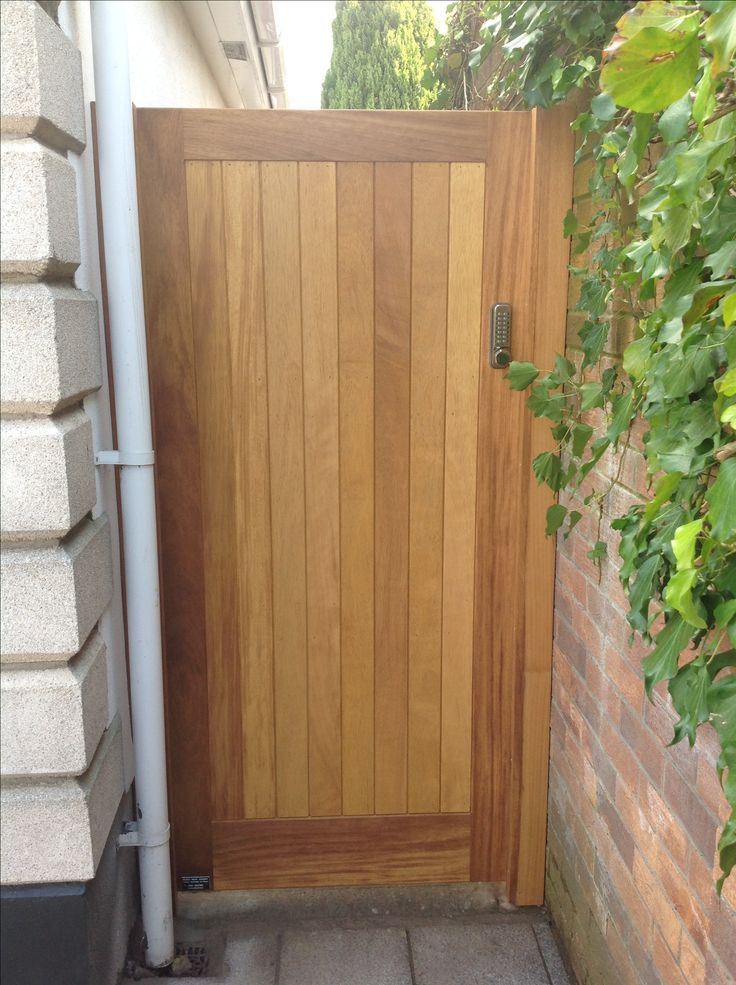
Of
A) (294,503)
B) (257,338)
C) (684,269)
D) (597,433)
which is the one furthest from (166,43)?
(684,269)

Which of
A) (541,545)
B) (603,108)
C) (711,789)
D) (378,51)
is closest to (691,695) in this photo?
(711,789)

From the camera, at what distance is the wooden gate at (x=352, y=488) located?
232cm

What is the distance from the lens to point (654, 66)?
941 mm

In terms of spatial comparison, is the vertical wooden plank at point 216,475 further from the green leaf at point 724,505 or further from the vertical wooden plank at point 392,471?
the green leaf at point 724,505

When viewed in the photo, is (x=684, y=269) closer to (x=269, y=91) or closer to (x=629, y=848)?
(x=629, y=848)

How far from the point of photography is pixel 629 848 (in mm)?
2014

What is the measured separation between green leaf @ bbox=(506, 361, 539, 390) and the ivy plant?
21 centimetres

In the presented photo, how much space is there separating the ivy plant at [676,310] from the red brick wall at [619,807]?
21cm

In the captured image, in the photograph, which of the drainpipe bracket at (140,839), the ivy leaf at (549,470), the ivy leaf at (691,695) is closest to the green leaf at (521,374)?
the ivy leaf at (549,470)

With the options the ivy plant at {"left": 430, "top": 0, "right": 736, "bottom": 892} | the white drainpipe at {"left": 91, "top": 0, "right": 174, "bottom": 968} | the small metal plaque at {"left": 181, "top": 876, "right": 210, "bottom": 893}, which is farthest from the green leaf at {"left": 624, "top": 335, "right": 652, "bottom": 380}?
the small metal plaque at {"left": 181, "top": 876, "right": 210, "bottom": 893}

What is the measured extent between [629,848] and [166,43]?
344 centimetres

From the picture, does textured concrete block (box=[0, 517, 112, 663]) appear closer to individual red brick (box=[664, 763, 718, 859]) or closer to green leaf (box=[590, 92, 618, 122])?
individual red brick (box=[664, 763, 718, 859])

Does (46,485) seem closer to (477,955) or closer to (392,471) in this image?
(392,471)

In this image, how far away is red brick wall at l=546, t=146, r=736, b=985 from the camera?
1623mm
